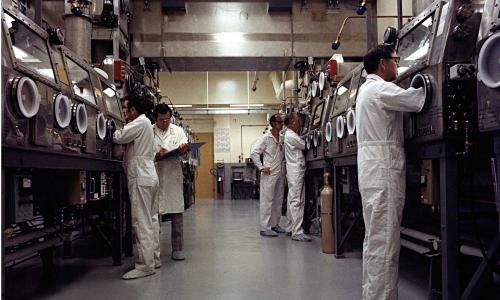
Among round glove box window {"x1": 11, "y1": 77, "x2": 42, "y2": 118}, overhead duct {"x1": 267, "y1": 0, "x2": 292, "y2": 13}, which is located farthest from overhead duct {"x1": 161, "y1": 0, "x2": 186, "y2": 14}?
round glove box window {"x1": 11, "y1": 77, "x2": 42, "y2": 118}

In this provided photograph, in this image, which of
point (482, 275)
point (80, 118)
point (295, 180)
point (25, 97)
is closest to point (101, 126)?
point (80, 118)

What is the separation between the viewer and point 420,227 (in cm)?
292

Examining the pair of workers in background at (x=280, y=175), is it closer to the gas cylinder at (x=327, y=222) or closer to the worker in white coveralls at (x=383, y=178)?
the gas cylinder at (x=327, y=222)

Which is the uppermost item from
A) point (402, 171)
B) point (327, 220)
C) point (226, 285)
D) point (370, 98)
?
point (370, 98)

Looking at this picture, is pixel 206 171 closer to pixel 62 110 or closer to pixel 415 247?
pixel 62 110

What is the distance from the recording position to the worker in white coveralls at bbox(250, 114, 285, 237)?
17.0ft

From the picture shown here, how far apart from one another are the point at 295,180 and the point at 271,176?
558 mm

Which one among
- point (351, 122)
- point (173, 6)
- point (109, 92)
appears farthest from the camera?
point (173, 6)

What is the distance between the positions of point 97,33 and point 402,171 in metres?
4.13

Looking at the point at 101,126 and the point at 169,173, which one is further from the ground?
the point at 101,126

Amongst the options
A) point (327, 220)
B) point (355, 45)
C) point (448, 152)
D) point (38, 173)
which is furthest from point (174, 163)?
point (355, 45)

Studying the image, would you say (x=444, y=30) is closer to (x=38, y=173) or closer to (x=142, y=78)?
(x=38, y=173)

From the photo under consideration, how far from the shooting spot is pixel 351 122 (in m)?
3.17

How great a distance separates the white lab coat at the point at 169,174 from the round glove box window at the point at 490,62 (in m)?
2.53
